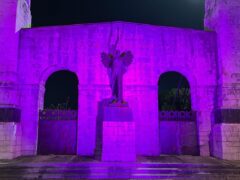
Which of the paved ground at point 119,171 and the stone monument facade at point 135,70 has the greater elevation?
the stone monument facade at point 135,70

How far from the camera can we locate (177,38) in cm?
1633

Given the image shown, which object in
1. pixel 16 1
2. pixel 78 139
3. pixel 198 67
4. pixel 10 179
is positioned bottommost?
pixel 10 179

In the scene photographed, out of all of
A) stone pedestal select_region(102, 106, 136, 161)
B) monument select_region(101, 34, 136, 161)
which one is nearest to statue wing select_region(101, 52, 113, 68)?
monument select_region(101, 34, 136, 161)

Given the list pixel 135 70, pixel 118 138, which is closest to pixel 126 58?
pixel 135 70

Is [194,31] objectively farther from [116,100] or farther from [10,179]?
[10,179]

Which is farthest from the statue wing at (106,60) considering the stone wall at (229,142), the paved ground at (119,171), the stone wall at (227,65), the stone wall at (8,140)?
the stone wall at (229,142)

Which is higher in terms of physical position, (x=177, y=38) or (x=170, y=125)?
(x=177, y=38)

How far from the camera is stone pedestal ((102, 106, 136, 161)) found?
42.2 feet

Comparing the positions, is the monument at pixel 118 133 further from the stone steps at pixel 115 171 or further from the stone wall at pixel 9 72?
the stone wall at pixel 9 72

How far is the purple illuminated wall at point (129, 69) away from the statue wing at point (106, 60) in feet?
1.57

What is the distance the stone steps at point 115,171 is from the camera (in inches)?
424

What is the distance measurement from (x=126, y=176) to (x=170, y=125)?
5813 mm

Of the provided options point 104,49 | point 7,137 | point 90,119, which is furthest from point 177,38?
point 7,137

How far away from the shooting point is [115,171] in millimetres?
11133
